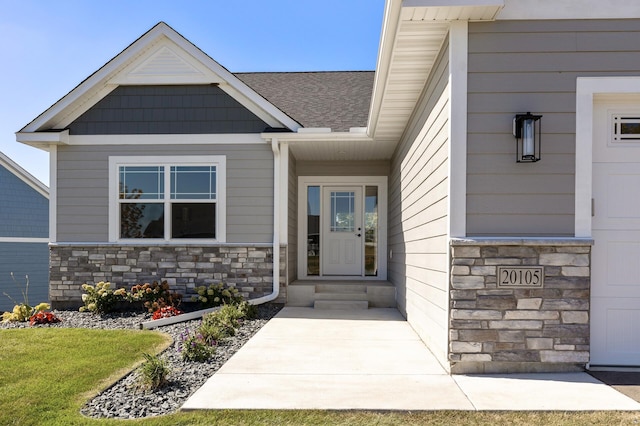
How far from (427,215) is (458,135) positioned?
1245 millimetres

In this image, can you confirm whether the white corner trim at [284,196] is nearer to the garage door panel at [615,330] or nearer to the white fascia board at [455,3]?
the white fascia board at [455,3]

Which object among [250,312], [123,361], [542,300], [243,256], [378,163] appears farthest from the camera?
[378,163]

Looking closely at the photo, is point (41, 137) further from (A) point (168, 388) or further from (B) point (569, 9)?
(B) point (569, 9)

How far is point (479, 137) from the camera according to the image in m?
3.70

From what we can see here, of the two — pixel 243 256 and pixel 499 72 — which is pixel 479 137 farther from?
pixel 243 256

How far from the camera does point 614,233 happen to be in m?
3.82

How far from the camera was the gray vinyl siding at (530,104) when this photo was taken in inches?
144

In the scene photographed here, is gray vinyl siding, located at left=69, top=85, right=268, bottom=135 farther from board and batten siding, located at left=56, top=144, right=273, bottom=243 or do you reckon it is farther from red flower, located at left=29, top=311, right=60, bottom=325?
red flower, located at left=29, top=311, right=60, bottom=325

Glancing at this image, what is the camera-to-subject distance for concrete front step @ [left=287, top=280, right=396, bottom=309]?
756 centimetres

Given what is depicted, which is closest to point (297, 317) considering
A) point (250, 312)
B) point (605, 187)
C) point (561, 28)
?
point (250, 312)

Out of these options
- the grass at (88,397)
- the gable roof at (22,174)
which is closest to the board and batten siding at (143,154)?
the grass at (88,397)

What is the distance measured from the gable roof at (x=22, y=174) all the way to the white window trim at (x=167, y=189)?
8224 millimetres

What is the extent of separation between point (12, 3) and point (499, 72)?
8.04 metres

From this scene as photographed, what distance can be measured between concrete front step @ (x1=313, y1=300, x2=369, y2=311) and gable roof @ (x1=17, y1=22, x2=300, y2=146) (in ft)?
9.76
